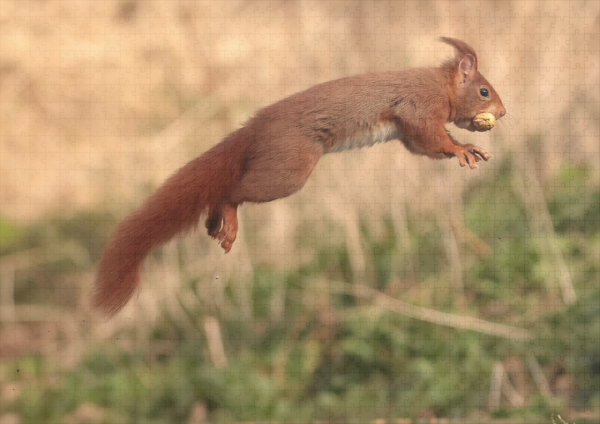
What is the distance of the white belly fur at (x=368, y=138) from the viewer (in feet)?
6.74

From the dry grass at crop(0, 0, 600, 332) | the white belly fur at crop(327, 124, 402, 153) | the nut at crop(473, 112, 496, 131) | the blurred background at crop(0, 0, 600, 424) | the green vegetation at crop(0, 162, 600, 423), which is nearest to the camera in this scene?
the white belly fur at crop(327, 124, 402, 153)

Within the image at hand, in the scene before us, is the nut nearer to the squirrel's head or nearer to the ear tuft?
the squirrel's head

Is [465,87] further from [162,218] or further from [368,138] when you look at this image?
[162,218]

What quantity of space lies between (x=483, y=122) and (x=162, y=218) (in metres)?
1.03

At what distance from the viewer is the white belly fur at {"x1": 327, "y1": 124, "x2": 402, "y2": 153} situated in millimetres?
2055

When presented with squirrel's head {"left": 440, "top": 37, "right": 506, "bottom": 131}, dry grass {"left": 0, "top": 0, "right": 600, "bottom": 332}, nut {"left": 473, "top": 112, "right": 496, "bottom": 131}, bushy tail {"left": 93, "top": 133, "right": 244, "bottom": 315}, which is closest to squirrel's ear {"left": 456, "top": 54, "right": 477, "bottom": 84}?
squirrel's head {"left": 440, "top": 37, "right": 506, "bottom": 131}

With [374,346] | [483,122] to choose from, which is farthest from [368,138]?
[374,346]

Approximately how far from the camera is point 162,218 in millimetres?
2004

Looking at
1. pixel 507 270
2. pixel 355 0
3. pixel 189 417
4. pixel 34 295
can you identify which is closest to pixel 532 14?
pixel 355 0

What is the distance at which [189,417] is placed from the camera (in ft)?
17.0

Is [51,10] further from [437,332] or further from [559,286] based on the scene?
[559,286]

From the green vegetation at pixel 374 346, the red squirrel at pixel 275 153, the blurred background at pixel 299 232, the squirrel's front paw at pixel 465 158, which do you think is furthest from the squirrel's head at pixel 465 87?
the blurred background at pixel 299 232

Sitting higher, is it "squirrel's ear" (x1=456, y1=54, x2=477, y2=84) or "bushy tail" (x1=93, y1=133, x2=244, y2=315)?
"squirrel's ear" (x1=456, y1=54, x2=477, y2=84)

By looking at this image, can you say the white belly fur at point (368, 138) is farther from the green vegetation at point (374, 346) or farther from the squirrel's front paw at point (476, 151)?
the green vegetation at point (374, 346)
